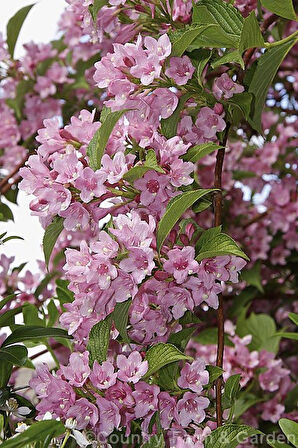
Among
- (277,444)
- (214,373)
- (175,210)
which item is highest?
(175,210)

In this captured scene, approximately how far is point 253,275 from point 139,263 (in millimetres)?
1104

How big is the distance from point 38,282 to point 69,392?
2.40ft

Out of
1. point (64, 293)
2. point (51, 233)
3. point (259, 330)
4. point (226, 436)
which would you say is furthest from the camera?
point (259, 330)

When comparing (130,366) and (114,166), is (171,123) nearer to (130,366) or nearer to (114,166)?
(114,166)

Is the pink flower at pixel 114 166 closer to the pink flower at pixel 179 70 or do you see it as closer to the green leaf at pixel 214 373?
the pink flower at pixel 179 70

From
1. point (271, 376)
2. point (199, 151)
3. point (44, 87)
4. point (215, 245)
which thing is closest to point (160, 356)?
point (215, 245)

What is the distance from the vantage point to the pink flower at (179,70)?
917 mm

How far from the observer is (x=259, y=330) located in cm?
175

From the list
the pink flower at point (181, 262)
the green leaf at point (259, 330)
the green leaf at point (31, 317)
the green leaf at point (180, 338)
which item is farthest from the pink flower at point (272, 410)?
the pink flower at point (181, 262)

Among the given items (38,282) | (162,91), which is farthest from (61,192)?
(38,282)

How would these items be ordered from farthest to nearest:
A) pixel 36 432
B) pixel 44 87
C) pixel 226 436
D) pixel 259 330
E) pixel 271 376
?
1. pixel 44 87
2. pixel 259 330
3. pixel 271 376
4. pixel 226 436
5. pixel 36 432

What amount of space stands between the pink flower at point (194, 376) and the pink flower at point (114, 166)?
0.24m

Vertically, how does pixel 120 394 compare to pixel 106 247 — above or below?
below

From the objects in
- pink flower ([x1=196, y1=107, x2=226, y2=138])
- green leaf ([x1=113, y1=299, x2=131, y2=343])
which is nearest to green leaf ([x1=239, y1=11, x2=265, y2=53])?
pink flower ([x1=196, y1=107, x2=226, y2=138])
